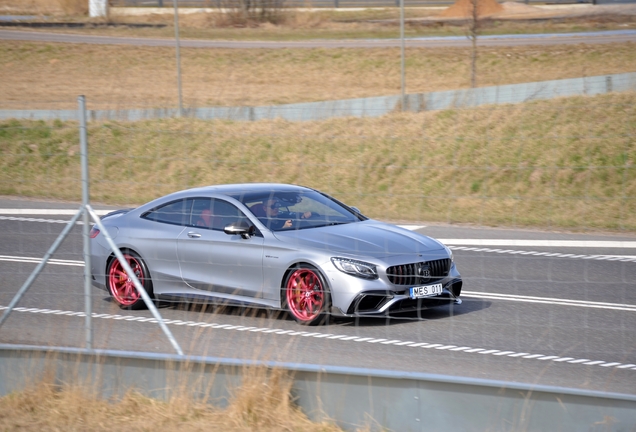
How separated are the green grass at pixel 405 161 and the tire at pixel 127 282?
20.8ft

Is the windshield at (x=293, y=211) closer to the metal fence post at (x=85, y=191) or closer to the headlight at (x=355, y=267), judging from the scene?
the headlight at (x=355, y=267)

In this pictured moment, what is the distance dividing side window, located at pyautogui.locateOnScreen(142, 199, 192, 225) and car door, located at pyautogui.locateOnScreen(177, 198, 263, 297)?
0.33ft

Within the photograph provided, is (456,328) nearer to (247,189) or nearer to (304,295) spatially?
(304,295)

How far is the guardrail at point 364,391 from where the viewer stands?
17.1 feet

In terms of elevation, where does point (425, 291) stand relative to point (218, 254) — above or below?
below

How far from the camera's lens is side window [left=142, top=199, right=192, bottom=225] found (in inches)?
392

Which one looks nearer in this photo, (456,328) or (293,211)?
(456,328)

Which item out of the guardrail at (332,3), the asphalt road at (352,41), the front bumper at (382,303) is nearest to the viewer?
the front bumper at (382,303)

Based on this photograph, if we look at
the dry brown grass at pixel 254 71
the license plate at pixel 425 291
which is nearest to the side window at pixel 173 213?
the license plate at pixel 425 291

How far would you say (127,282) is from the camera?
1009cm

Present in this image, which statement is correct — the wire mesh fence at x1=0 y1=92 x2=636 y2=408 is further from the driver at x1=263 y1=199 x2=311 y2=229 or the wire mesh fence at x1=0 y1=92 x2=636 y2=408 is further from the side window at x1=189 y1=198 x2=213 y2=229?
the driver at x1=263 y1=199 x2=311 y2=229

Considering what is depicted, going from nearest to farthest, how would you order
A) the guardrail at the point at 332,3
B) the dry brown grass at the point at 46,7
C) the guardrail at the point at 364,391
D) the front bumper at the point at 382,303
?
the guardrail at the point at 364,391
the front bumper at the point at 382,303
the guardrail at the point at 332,3
the dry brown grass at the point at 46,7

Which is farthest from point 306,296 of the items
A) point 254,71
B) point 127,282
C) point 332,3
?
point 332,3

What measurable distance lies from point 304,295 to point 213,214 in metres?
1.49
